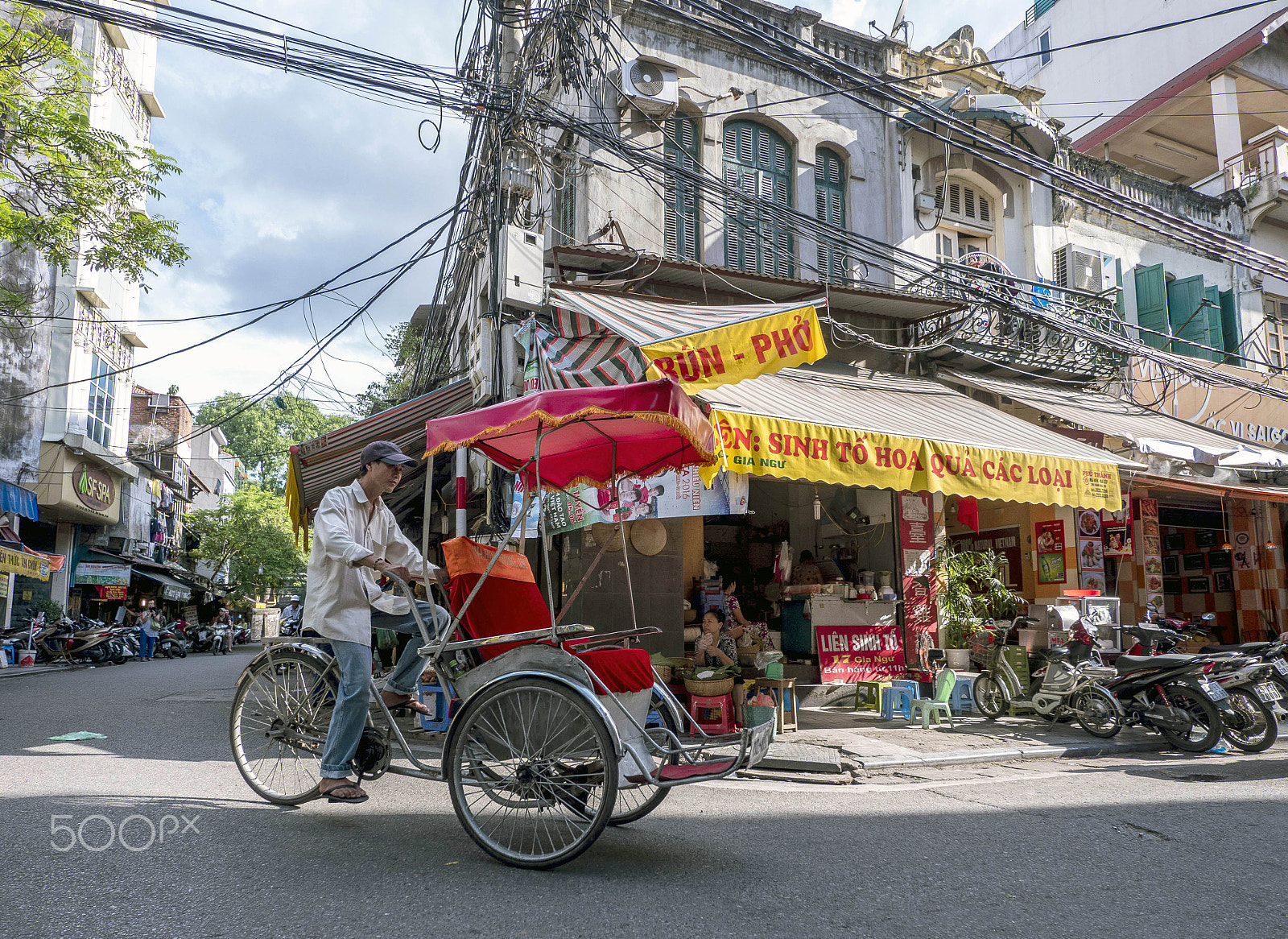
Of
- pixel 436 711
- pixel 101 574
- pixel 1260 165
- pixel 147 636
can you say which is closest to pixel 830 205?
pixel 436 711

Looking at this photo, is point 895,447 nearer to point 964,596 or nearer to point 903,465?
point 903,465

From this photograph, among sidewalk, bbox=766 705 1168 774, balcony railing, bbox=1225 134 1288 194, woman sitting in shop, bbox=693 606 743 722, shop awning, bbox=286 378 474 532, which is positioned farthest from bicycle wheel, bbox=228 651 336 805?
balcony railing, bbox=1225 134 1288 194

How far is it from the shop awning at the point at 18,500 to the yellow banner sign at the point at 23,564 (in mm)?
1182

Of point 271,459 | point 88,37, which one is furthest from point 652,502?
point 271,459

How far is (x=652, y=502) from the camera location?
8219 millimetres

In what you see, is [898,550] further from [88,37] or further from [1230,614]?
[88,37]

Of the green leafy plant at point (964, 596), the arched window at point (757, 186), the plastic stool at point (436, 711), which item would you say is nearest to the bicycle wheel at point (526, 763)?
the plastic stool at point (436, 711)

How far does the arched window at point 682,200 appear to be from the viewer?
455 inches

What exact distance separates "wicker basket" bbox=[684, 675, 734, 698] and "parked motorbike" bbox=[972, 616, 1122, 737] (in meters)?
3.56

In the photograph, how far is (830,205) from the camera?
12.7 metres

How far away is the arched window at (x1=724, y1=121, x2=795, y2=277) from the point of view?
12.1m

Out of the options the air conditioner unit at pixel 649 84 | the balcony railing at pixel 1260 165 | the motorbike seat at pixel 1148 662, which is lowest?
the motorbike seat at pixel 1148 662

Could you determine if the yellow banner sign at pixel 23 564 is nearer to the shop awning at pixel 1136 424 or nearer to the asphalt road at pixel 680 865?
the asphalt road at pixel 680 865

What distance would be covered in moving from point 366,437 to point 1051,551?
953 centimetres
